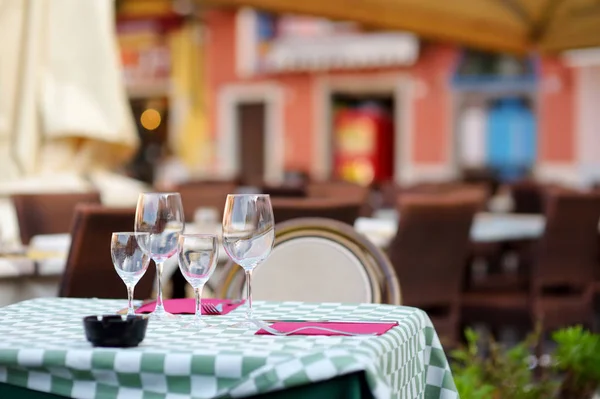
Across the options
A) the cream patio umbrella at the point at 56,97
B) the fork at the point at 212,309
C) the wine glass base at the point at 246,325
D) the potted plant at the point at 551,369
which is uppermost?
the cream patio umbrella at the point at 56,97

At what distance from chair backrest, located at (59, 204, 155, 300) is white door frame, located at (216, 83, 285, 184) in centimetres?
1284

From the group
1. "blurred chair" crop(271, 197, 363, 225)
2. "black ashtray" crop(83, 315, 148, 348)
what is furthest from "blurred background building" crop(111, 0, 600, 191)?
"black ashtray" crop(83, 315, 148, 348)

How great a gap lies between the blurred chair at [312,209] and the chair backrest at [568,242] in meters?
1.59

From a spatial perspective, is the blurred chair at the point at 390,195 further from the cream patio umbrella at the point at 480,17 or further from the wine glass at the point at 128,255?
the wine glass at the point at 128,255

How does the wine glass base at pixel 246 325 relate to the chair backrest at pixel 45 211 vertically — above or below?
above

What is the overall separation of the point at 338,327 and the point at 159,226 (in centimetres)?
41

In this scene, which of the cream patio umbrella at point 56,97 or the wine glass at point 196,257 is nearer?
the wine glass at point 196,257

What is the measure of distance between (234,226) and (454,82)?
1271 centimetres

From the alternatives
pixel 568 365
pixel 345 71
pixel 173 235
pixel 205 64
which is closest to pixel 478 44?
pixel 568 365

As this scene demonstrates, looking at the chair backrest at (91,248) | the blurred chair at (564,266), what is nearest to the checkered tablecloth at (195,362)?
the chair backrest at (91,248)

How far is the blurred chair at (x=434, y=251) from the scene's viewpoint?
3791 mm

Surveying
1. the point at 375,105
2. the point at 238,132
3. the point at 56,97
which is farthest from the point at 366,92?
the point at 56,97

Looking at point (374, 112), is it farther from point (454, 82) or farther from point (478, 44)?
point (478, 44)

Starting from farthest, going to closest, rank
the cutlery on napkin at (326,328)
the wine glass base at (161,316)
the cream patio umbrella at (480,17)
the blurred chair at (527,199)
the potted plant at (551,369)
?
1. the blurred chair at (527,199)
2. the cream patio umbrella at (480,17)
3. the potted plant at (551,369)
4. the wine glass base at (161,316)
5. the cutlery on napkin at (326,328)
